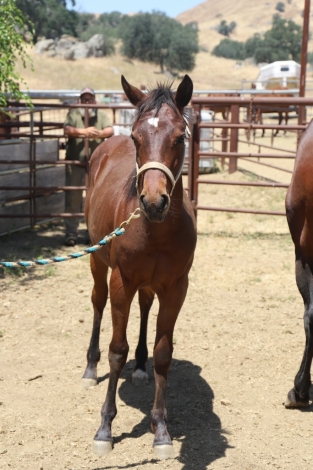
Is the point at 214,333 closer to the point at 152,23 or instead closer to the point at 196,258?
the point at 196,258

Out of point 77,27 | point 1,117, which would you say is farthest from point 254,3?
point 1,117

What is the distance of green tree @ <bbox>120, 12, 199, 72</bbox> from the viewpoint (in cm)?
5316

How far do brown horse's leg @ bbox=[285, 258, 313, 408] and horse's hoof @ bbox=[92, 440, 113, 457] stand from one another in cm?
122

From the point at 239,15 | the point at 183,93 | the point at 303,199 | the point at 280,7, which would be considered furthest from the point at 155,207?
the point at 280,7

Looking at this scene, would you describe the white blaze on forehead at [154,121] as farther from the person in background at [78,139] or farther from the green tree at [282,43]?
the green tree at [282,43]

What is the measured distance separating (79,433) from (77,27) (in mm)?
62118

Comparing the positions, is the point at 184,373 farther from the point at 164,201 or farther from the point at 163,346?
the point at 164,201

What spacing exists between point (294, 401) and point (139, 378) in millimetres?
1077

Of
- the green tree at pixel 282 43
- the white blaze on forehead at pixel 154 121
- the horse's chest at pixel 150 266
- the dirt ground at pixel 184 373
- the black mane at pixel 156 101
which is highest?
the green tree at pixel 282 43

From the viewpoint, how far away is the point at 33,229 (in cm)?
860

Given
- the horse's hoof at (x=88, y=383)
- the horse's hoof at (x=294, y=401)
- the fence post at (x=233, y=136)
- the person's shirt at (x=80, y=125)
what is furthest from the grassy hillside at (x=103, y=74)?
the horse's hoof at (x=294, y=401)

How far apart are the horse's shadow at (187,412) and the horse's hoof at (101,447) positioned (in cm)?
12

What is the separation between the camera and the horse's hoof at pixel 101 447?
3.32 metres

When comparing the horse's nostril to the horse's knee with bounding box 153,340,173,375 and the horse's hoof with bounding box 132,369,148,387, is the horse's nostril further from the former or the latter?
the horse's hoof with bounding box 132,369,148,387
